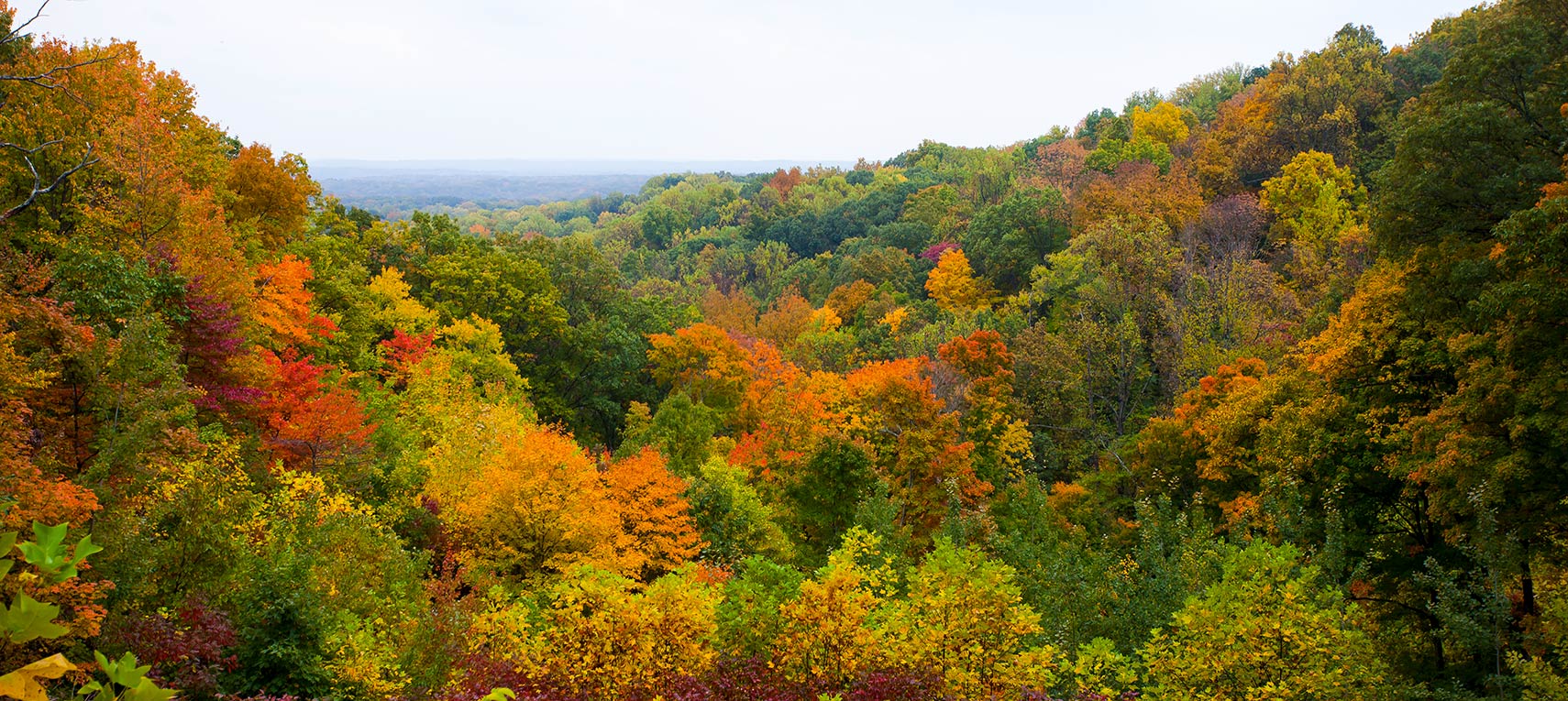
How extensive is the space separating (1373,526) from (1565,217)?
20.8 feet

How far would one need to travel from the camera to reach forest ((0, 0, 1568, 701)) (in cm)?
1025

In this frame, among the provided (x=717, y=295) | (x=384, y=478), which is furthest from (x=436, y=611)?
(x=717, y=295)

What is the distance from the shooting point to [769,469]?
25.3 m

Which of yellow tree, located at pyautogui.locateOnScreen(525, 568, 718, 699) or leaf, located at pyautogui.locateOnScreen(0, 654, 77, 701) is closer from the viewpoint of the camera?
leaf, located at pyautogui.locateOnScreen(0, 654, 77, 701)

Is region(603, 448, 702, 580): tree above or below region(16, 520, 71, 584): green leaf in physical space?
below

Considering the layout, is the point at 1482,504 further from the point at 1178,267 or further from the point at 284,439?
the point at 1178,267

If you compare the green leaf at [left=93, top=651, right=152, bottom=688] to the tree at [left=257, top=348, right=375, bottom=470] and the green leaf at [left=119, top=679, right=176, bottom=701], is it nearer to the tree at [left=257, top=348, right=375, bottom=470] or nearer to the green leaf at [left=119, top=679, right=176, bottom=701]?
the green leaf at [left=119, top=679, right=176, bottom=701]

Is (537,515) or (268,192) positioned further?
(268,192)

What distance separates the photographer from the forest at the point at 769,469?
10250mm

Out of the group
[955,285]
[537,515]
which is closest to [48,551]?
[537,515]

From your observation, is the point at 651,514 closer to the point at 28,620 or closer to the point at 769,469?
the point at 769,469

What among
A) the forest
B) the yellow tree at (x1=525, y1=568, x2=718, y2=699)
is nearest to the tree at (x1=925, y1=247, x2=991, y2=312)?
the forest

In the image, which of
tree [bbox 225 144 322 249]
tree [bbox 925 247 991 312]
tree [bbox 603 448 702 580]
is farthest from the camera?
tree [bbox 925 247 991 312]

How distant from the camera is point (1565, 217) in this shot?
11.0m
